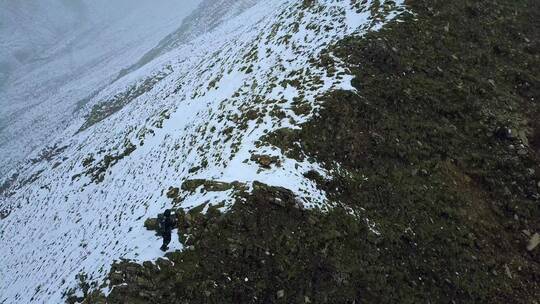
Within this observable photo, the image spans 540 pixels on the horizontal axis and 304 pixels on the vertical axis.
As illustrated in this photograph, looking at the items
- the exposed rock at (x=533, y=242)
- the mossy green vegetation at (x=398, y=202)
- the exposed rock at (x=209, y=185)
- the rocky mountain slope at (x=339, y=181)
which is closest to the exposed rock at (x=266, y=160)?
the rocky mountain slope at (x=339, y=181)

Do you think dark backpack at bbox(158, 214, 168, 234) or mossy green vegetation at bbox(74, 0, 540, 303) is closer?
mossy green vegetation at bbox(74, 0, 540, 303)

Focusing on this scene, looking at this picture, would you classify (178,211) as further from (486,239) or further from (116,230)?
(486,239)

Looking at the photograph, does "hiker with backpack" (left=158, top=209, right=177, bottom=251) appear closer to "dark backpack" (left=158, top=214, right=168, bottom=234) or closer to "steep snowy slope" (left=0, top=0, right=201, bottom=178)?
"dark backpack" (left=158, top=214, right=168, bottom=234)

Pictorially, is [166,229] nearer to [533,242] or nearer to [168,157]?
[168,157]

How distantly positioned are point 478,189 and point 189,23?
79.9 m

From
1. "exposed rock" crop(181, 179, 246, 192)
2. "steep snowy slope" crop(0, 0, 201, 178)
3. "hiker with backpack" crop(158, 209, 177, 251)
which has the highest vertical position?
"hiker with backpack" crop(158, 209, 177, 251)

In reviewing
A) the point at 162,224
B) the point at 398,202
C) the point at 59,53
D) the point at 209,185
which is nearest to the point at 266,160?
the point at 209,185

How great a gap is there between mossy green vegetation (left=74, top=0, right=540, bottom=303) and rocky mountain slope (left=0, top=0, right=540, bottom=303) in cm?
5

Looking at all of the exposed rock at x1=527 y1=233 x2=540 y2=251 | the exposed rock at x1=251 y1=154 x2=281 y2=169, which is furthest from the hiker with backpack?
the exposed rock at x1=527 y1=233 x2=540 y2=251

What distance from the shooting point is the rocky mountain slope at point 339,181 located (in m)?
10.2

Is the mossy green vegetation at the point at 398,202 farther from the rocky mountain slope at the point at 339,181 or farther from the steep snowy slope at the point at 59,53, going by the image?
the steep snowy slope at the point at 59,53

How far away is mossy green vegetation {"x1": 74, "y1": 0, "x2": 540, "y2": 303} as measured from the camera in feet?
33.1

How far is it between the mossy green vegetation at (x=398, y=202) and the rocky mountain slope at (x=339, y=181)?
45 millimetres

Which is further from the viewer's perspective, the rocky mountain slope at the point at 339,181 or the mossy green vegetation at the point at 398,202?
the rocky mountain slope at the point at 339,181
